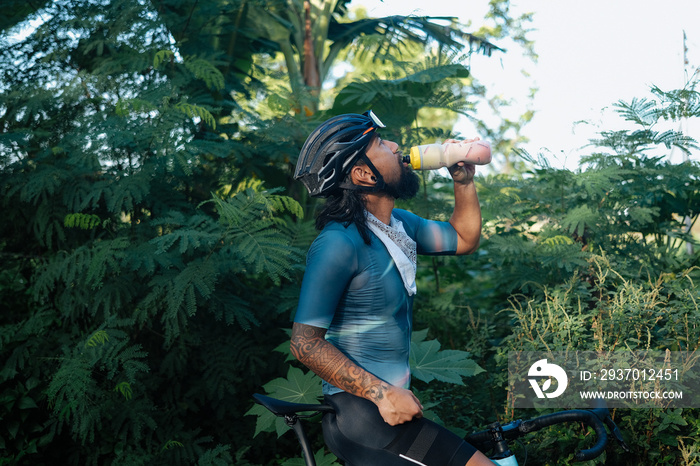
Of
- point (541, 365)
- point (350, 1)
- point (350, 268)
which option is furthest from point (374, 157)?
point (350, 1)

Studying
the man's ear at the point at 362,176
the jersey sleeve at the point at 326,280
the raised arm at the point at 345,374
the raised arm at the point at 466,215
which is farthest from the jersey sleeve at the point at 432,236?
the raised arm at the point at 345,374

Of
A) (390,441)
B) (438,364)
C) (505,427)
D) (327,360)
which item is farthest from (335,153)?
(438,364)

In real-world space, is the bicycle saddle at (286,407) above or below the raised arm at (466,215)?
below

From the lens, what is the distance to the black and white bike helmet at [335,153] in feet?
6.86

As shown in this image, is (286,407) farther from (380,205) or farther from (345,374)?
(380,205)

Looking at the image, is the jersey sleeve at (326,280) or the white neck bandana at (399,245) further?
the white neck bandana at (399,245)

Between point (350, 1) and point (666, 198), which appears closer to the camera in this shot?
point (666, 198)

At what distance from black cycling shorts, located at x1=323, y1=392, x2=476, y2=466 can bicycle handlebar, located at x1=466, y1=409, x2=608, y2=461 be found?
0.67 ft

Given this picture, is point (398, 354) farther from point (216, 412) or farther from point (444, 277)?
point (444, 277)

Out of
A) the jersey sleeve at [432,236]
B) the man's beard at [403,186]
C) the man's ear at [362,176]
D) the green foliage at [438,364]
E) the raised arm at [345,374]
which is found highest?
the man's ear at [362,176]

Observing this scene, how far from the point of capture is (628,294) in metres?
3.44

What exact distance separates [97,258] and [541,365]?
2629mm

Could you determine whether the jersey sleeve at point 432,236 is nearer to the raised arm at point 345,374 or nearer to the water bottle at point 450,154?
the water bottle at point 450,154

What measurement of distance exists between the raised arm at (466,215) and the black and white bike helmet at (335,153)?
1.15 feet
